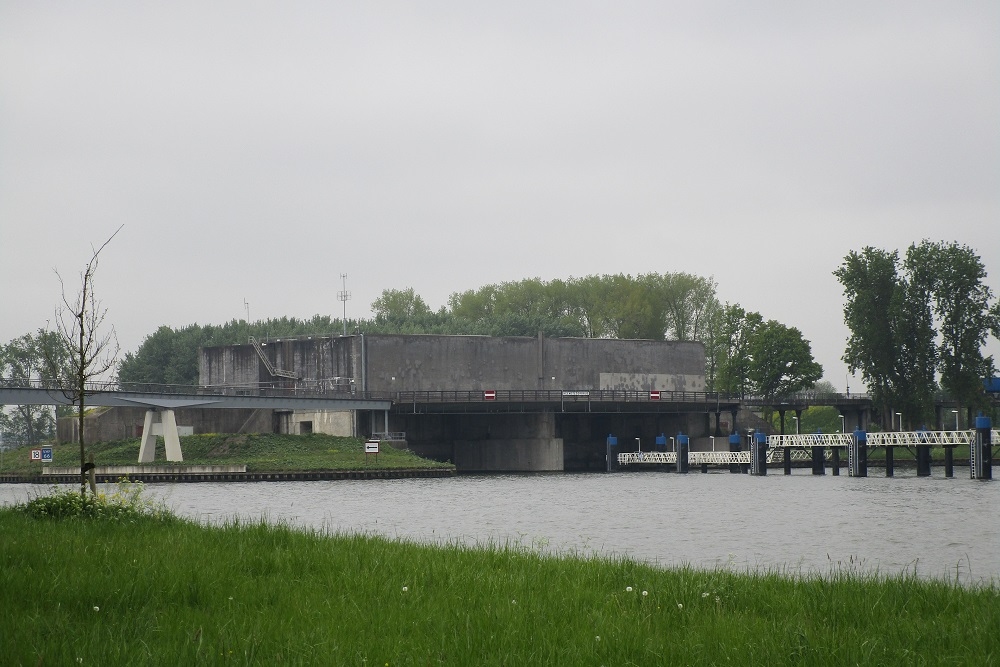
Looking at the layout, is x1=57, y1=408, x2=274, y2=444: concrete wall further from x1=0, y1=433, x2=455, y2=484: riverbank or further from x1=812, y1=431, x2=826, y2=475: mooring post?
x1=812, y1=431, x2=826, y2=475: mooring post

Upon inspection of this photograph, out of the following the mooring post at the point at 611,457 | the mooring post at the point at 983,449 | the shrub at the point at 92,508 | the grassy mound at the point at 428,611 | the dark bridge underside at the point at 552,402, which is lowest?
the mooring post at the point at 611,457

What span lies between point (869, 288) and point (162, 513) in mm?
90634

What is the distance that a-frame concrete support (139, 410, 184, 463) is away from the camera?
91.6m

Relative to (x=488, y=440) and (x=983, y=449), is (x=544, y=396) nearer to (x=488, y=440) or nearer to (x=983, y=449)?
(x=488, y=440)

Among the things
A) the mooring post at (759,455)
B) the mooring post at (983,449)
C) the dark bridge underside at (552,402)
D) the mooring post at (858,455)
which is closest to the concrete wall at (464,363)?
the dark bridge underside at (552,402)

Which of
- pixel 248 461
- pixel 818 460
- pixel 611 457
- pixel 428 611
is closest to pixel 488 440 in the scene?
pixel 611 457

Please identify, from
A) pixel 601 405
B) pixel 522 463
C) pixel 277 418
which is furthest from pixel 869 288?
pixel 277 418

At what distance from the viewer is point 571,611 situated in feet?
44.7

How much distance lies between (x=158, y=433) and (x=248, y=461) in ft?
24.6

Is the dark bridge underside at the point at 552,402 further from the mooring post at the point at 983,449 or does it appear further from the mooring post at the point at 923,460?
the mooring post at the point at 983,449

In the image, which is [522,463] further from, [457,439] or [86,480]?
[86,480]

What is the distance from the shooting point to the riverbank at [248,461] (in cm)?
8656

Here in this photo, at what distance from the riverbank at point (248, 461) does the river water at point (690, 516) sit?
894 cm

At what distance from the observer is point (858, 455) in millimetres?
81688
